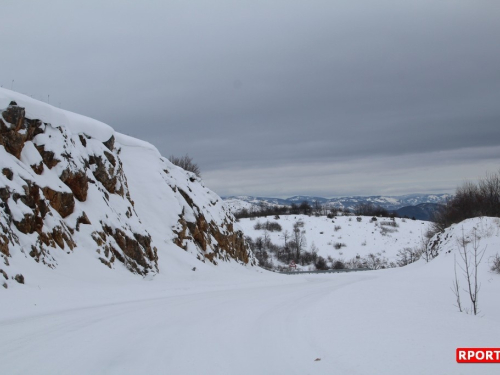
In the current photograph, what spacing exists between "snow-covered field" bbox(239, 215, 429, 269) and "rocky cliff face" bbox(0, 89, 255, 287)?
66.2m

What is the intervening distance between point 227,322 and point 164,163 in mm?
24663

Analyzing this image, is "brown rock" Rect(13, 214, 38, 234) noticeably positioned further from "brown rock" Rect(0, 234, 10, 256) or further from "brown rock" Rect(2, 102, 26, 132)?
"brown rock" Rect(2, 102, 26, 132)

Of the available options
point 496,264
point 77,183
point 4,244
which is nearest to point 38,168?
point 77,183

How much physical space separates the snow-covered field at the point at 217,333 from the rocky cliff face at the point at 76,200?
1.80m

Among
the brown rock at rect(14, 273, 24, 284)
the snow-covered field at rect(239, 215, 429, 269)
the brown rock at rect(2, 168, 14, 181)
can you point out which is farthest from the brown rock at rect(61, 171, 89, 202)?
the snow-covered field at rect(239, 215, 429, 269)

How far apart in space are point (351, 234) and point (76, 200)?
9015 centimetres

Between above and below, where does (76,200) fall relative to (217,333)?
above

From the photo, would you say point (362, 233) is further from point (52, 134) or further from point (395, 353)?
point (395, 353)

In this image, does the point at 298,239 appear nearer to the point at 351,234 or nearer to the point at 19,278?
the point at 351,234

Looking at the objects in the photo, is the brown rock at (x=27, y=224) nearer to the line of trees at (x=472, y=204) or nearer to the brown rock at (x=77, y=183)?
the brown rock at (x=77, y=183)

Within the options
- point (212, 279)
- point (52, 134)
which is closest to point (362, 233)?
point (212, 279)

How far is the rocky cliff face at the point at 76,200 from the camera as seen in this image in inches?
608

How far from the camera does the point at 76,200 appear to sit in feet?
64.3

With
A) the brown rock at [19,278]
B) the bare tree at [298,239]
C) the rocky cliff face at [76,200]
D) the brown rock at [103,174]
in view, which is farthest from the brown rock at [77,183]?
the bare tree at [298,239]
